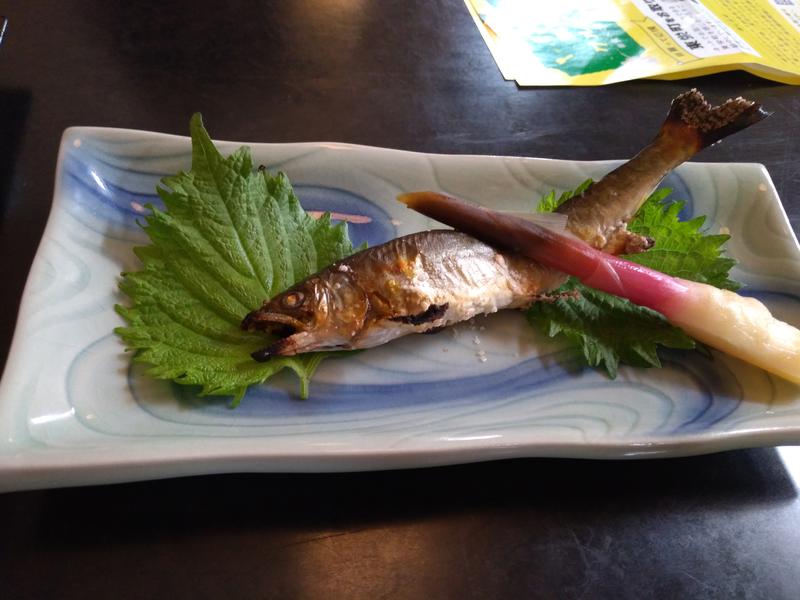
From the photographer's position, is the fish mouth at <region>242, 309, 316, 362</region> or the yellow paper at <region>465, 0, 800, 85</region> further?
the yellow paper at <region>465, 0, 800, 85</region>

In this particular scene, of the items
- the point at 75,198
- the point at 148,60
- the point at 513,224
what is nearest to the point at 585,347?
the point at 513,224

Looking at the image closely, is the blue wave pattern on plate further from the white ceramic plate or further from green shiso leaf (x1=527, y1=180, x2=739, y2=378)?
green shiso leaf (x1=527, y1=180, x2=739, y2=378)

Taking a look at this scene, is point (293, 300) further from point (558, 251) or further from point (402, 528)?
point (558, 251)

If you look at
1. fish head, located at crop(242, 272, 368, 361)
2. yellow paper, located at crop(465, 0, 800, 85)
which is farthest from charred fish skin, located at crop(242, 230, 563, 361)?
yellow paper, located at crop(465, 0, 800, 85)

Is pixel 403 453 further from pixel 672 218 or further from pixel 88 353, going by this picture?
pixel 672 218

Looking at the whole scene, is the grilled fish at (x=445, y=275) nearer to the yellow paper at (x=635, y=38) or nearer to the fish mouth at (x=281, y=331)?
the fish mouth at (x=281, y=331)
